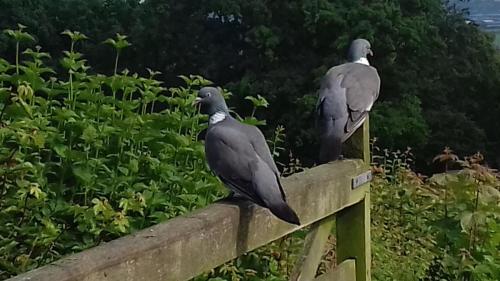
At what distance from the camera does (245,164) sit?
2.42m

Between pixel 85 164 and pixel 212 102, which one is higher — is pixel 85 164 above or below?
below

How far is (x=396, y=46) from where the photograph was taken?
20.8m

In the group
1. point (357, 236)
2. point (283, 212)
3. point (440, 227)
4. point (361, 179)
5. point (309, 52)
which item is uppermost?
point (283, 212)

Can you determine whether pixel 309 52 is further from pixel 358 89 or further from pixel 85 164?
pixel 85 164

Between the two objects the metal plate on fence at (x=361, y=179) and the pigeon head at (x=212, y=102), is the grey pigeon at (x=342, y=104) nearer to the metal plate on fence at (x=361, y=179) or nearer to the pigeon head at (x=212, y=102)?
the metal plate on fence at (x=361, y=179)

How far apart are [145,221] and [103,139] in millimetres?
365

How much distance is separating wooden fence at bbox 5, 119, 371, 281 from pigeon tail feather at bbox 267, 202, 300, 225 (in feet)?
0.21

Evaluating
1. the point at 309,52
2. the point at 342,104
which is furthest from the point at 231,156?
the point at 309,52

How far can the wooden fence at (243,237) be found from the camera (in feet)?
5.40

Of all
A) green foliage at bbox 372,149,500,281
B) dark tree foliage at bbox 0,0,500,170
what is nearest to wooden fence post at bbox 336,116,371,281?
green foliage at bbox 372,149,500,281

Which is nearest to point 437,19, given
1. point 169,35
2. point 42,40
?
point 169,35

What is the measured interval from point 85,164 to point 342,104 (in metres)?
0.89

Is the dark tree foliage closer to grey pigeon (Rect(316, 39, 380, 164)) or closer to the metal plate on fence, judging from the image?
grey pigeon (Rect(316, 39, 380, 164))

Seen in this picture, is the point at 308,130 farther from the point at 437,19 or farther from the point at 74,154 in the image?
the point at 74,154
